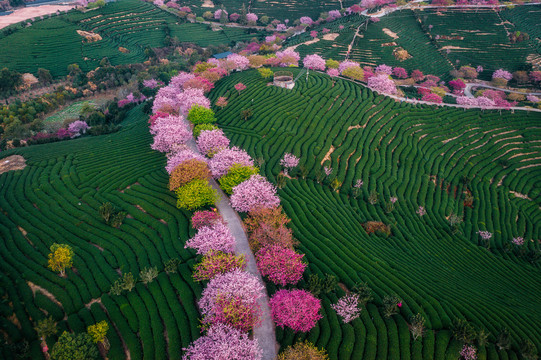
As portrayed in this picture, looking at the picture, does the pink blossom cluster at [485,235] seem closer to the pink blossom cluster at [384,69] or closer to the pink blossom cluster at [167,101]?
the pink blossom cluster at [167,101]

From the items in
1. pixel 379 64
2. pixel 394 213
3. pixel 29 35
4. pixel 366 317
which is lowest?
pixel 394 213

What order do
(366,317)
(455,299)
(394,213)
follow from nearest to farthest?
(366,317), (455,299), (394,213)

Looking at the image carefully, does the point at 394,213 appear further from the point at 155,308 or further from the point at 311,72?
the point at 311,72

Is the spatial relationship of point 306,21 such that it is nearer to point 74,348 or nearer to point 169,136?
point 169,136

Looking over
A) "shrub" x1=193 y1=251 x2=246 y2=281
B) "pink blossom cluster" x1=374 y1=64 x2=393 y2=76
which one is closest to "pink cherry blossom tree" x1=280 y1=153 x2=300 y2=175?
"shrub" x1=193 y1=251 x2=246 y2=281

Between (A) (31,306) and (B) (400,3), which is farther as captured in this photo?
(B) (400,3)

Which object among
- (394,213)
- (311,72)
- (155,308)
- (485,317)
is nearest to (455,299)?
(485,317)

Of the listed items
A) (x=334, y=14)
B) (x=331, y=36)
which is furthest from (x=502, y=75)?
(x=334, y=14)

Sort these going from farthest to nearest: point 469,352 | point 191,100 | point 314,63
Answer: point 314,63 < point 191,100 < point 469,352
